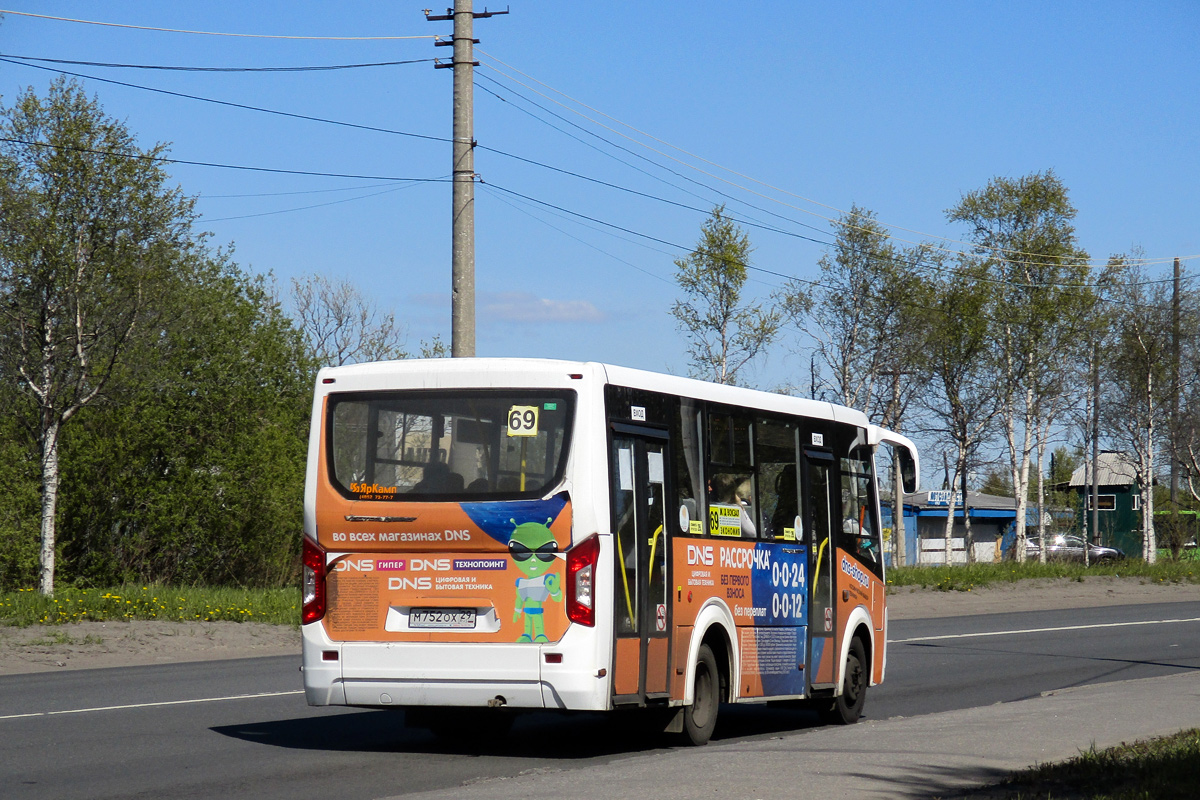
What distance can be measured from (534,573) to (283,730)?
338cm

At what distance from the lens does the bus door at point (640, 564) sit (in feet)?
32.3

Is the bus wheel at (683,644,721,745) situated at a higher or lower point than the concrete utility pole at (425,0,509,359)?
lower

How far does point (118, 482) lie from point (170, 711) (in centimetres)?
2008

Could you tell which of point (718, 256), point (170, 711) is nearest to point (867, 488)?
point (170, 711)

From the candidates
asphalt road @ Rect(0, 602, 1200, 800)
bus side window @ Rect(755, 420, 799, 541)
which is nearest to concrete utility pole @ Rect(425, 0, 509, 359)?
asphalt road @ Rect(0, 602, 1200, 800)

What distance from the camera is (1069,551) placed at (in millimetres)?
66375

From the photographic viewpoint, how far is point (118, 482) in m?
31.5

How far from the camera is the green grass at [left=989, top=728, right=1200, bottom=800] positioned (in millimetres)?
7430

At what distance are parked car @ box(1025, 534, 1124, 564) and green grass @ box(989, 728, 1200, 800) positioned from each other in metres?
52.6

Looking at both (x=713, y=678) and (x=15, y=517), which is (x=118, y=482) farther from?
(x=713, y=678)

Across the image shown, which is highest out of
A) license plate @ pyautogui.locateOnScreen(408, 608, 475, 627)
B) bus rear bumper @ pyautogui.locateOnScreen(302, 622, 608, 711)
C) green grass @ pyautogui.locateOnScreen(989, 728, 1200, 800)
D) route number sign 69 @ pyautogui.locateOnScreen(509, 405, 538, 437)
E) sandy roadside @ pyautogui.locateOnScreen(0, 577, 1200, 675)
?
route number sign 69 @ pyautogui.locateOnScreen(509, 405, 538, 437)

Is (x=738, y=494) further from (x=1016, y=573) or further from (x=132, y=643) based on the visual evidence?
(x=1016, y=573)

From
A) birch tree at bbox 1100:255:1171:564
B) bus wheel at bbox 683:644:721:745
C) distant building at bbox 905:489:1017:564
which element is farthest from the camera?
distant building at bbox 905:489:1017:564

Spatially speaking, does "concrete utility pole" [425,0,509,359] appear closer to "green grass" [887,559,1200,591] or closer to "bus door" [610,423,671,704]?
"bus door" [610,423,671,704]
